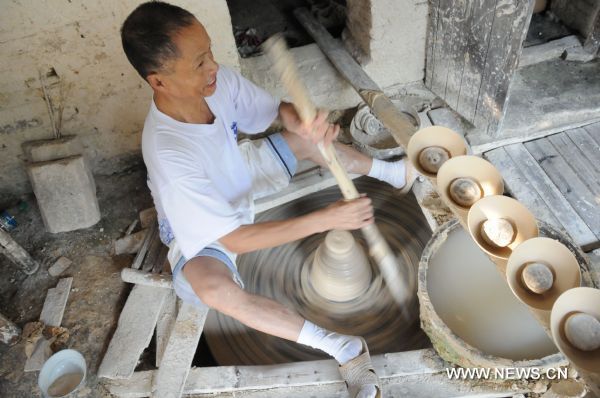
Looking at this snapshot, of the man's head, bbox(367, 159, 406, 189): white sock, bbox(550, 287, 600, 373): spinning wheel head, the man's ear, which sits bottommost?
bbox(367, 159, 406, 189): white sock

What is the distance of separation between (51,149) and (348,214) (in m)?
2.11

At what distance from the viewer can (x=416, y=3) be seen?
3.19 m

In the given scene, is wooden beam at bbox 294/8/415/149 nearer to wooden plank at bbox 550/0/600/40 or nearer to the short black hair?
the short black hair

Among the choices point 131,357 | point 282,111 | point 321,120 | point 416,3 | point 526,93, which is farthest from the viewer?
point 526,93

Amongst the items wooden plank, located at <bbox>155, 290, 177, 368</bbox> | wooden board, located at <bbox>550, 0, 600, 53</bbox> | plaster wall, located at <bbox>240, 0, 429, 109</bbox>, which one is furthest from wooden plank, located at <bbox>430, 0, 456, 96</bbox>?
wooden plank, located at <bbox>155, 290, 177, 368</bbox>

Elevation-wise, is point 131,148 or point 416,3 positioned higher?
point 416,3

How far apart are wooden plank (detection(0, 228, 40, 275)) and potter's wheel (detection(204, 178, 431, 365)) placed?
1.19 meters

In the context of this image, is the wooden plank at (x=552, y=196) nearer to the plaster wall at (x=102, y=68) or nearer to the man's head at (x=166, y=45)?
the plaster wall at (x=102, y=68)

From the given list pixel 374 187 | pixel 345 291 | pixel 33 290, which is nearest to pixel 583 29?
pixel 374 187

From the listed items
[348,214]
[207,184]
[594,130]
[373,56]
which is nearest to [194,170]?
[207,184]

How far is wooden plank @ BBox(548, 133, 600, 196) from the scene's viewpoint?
2957mm

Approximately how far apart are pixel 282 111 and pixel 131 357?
1539 millimetres

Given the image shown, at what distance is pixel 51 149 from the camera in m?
3.19

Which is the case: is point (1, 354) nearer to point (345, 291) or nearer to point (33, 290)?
point (33, 290)
